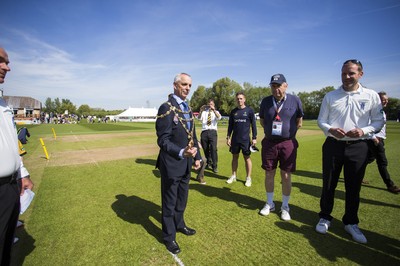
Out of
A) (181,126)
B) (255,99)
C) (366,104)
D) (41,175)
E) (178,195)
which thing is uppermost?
(255,99)

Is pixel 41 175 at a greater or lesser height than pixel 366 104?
lesser

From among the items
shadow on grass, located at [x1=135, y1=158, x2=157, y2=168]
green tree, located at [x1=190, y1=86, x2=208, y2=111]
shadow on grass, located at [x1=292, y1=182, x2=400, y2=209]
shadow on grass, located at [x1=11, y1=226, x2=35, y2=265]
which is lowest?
shadow on grass, located at [x1=11, y1=226, x2=35, y2=265]

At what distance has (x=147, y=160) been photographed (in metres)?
9.48

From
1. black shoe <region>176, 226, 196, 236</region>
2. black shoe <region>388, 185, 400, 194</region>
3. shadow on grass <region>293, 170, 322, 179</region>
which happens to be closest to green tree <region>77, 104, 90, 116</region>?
shadow on grass <region>293, 170, 322, 179</region>

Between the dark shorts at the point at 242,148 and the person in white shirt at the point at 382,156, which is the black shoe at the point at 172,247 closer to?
the dark shorts at the point at 242,148

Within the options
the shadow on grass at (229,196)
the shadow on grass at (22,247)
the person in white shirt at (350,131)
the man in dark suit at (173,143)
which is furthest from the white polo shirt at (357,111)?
the shadow on grass at (22,247)

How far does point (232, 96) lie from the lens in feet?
259

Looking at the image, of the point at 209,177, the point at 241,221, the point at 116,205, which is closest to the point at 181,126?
the point at 241,221

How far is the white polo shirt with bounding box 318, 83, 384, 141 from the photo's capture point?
3420 millimetres

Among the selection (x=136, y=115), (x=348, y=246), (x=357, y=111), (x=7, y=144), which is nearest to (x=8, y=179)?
(x=7, y=144)

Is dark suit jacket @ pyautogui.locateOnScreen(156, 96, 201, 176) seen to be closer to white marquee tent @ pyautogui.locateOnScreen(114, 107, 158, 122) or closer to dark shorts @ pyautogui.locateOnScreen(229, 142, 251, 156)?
dark shorts @ pyautogui.locateOnScreen(229, 142, 251, 156)

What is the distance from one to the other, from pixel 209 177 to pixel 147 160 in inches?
142

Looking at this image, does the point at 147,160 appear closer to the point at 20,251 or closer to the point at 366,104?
the point at 20,251

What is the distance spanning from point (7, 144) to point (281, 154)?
4.02 metres
